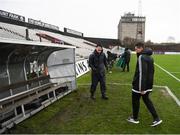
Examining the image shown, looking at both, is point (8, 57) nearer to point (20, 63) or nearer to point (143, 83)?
point (20, 63)

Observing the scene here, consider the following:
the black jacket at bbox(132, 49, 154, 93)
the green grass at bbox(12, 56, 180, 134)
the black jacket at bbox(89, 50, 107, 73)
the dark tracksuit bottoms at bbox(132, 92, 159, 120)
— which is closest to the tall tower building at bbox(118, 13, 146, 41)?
the black jacket at bbox(89, 50, 107, 73)

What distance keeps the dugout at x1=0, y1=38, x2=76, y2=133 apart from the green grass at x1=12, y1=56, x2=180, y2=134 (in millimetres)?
420

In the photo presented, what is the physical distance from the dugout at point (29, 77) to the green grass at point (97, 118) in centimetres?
42

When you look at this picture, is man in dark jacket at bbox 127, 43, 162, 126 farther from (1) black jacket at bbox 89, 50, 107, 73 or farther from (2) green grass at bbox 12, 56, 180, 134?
(1) black jacket at bbox 89, 50, 107, 73

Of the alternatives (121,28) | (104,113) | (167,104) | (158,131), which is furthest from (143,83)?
(121,28)

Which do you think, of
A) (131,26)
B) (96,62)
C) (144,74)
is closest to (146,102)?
(144,74)

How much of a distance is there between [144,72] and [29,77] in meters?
5.08

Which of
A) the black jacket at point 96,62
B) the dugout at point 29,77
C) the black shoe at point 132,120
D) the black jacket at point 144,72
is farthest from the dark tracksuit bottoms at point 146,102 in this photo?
the black jacket at point 96,62

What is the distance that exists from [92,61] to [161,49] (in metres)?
78.8

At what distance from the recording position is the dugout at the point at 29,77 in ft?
24.3

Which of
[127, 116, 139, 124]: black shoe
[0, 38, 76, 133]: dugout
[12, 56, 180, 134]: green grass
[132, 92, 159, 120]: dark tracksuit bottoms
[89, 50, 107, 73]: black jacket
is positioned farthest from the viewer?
[89, 50, 107, 73]: black jacket

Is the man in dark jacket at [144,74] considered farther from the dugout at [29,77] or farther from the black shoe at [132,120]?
the dugout at [29,77]

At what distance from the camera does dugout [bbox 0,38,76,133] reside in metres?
7.42

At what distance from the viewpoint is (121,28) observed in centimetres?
12281
